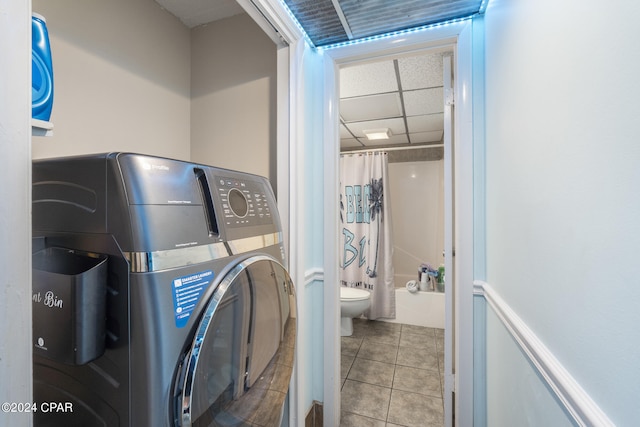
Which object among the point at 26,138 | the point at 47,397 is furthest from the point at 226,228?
the point at 47,397

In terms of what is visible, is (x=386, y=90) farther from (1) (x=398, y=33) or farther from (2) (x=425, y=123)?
(2) (x=425, y=123)

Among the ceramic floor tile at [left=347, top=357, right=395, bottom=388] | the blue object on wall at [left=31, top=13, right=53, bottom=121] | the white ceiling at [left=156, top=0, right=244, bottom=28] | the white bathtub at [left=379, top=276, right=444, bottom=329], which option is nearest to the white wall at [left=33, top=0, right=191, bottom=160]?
the white ceiling at [left=156, top=0, right=244, bottom=28]

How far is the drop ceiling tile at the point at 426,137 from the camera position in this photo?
357 centimetres

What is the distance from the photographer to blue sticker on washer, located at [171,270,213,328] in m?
0.58

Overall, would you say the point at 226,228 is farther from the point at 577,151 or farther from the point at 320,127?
the point at 320,127

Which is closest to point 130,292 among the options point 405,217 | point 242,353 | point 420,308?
point 242,353

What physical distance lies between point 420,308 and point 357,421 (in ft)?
5.54

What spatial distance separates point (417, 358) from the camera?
2400mm

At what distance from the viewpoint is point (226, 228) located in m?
0.75

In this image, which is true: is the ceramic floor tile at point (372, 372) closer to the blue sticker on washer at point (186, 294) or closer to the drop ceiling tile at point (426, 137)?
the blue sticker on washer at point (186, 294)

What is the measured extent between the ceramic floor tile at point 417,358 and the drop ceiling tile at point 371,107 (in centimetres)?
234

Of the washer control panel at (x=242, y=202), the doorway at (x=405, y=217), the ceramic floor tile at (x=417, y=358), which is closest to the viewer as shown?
the washer control panel at (x=242, y=202)

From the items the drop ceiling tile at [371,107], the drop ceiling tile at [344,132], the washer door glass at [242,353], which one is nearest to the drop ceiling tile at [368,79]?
the drop ceiling tile at [371,107]

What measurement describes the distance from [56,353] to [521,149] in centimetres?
130
